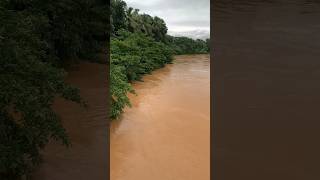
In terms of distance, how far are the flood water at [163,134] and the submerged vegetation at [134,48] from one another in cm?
24

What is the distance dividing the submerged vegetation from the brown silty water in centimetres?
20

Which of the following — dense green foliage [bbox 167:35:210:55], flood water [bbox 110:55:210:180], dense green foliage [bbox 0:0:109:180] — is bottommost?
flood water [bbox 110:55:210:180]

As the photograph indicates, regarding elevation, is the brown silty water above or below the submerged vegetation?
below

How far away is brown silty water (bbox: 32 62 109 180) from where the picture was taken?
2.87 metres
